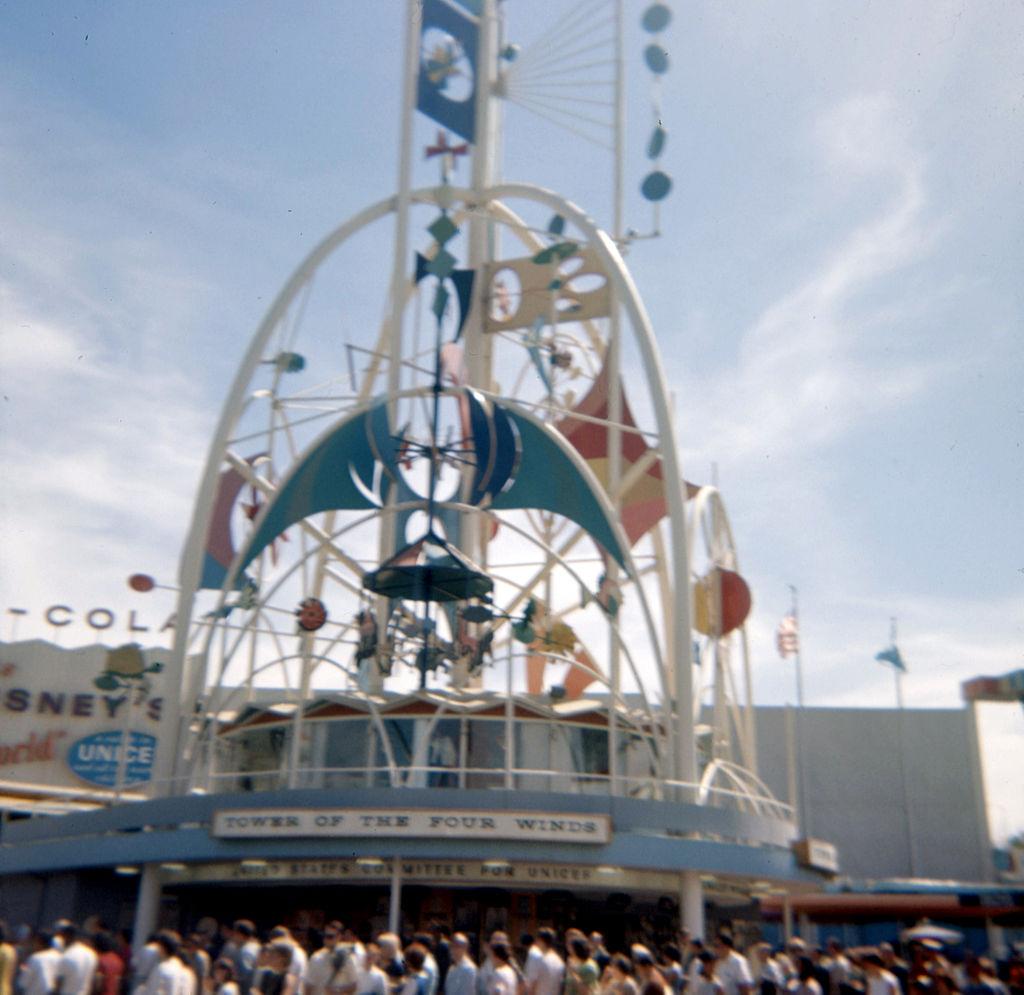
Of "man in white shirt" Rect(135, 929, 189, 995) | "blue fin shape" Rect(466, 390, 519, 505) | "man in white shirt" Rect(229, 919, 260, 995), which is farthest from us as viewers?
"blue fin shape" Rect(466, 390, 519, 505)

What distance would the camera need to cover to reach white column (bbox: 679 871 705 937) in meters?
26.7

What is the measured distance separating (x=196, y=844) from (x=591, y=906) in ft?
30.3

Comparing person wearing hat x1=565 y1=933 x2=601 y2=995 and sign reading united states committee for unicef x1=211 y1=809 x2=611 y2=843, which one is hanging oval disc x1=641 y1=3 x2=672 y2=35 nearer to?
sign reading united states committee for unicef x1=211 y1=809 x2=611 y2=843

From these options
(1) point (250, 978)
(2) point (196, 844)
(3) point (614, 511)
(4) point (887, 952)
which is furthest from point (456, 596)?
(4) point (887, 952)

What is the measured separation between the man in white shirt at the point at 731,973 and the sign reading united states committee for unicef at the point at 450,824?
8.01 meters

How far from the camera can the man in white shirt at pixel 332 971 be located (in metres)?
15.2

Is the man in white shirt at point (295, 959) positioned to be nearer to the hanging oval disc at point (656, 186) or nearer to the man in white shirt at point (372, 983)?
the man in white shirt at point (372, 983)

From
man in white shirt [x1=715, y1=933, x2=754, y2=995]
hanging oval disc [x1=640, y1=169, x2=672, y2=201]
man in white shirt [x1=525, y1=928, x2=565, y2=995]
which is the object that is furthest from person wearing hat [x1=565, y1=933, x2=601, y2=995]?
hanging oval disc [x1=640, y1=169, x2=672, y2=201]

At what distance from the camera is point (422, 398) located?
32.9m

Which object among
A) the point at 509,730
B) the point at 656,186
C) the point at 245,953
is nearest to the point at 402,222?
the point at 656,186

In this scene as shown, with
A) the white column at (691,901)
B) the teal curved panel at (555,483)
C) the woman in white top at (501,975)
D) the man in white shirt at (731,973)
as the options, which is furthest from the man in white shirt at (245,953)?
the teal curved panel at (555,483)

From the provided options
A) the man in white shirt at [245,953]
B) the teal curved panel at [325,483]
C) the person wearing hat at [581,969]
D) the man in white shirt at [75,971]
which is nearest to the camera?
the man in white shirt at [75,971]

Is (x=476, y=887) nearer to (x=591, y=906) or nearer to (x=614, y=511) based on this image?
(x=591, y=906)

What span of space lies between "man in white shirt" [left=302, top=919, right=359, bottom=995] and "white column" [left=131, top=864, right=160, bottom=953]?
13.1m
